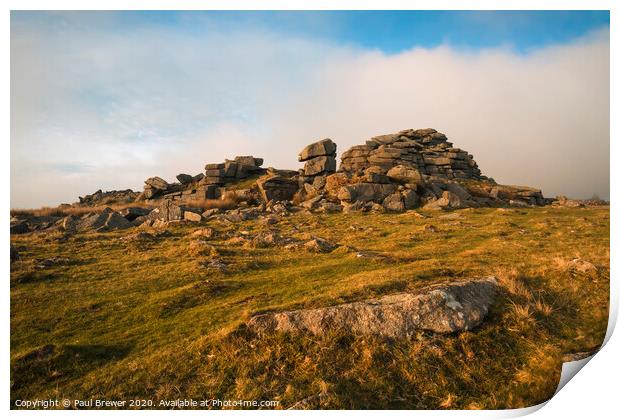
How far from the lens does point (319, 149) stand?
46812mm

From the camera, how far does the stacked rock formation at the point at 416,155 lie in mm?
48406

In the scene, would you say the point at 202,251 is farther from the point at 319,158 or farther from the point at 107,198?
the point at 107,198

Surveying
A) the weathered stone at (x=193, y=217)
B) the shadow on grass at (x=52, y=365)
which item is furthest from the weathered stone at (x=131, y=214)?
the shadow on grass at (x=52, y=365)

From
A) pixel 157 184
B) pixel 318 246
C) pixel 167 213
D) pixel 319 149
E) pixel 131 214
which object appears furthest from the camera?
pixel 157 184

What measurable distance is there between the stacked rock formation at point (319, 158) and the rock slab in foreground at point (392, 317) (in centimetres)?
3809

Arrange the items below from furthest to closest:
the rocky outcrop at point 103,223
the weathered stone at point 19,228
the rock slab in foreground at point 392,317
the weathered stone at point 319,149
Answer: the weathered stone at point 319,149, the weathered stone at point 19,228, the rocky outcrop at point 103,223, the rock slab in foreground at point 392,317

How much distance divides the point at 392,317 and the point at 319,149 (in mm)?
40567

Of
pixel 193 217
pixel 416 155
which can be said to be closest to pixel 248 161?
pixel 416 155

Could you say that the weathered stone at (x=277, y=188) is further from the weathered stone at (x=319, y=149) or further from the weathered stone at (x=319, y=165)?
the weathered stone at (x=319, y=149)

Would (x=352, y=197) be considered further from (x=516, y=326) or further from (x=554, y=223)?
(x=516, y=326)

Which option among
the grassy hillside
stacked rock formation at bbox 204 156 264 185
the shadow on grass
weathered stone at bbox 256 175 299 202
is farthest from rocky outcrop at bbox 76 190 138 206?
the shadow on grass

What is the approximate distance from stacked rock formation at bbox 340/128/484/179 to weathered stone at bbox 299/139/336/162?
297 cm

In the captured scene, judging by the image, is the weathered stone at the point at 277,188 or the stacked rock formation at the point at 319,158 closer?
the weathered stone at the point at 277,188

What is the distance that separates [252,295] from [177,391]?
15.0ft
